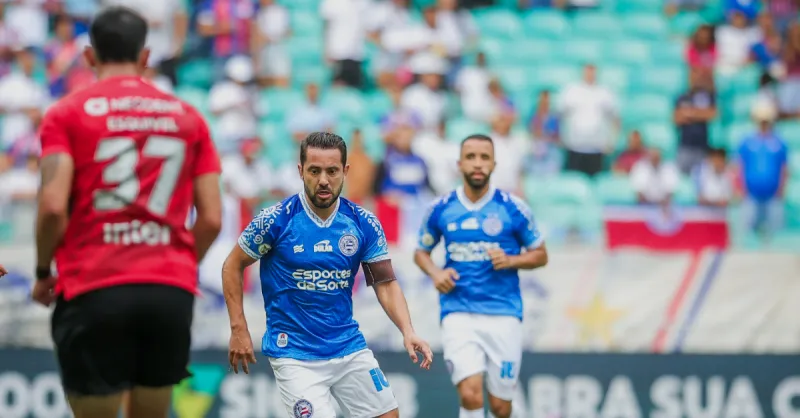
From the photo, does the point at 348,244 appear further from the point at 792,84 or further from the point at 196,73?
the point at 792,84

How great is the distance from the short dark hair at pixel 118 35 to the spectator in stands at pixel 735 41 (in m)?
13.3

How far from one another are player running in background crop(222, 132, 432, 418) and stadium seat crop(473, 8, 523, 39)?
11650mm

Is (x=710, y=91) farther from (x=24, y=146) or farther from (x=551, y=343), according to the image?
(x=24, y=146)

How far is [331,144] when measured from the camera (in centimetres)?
620

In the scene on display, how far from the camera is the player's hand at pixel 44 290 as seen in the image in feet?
15.4

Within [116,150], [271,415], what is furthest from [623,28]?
[116,150]

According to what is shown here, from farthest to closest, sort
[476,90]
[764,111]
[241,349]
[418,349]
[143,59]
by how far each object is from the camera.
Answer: [476,90] < [764,111] < [418,349] < [241,349] < [143,59]

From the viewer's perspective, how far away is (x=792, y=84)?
16.2 meters

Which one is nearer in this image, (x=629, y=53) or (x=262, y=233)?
(x=262, y=233)

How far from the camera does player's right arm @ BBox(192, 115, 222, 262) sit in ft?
15.8

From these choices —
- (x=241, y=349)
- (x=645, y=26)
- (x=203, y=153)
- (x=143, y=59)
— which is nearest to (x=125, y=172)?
(x=203, y=153)

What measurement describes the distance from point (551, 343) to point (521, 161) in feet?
15.4

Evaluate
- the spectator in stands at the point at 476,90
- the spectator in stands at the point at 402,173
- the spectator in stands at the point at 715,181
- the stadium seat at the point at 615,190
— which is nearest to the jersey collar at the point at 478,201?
the spectator in stands at the point at 402,173

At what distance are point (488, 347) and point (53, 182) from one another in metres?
4.51
